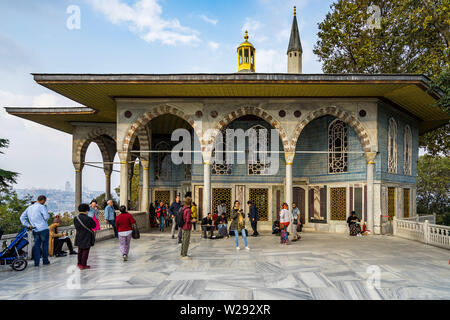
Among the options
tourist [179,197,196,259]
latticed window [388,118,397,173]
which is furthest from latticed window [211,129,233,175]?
tourist [179,197,196,259]

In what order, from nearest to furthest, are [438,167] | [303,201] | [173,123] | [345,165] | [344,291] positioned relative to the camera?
1. [344,291]
2. [345,165]
3. [303,201]
4. [173,123]
5. [438,167]

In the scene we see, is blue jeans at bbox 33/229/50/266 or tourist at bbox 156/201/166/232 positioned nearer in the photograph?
blue jeans at bbox 33/229/50/266

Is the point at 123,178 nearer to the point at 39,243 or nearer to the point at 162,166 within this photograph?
the point at 39,243

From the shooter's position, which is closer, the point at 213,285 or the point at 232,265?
the point at 213,285

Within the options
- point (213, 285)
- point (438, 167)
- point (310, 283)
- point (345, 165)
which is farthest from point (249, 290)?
point (438, 167)

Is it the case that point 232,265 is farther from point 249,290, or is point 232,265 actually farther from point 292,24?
point 292,24

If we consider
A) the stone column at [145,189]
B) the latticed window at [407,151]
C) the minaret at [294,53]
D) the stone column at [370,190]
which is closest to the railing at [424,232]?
the stone column at [370,190]

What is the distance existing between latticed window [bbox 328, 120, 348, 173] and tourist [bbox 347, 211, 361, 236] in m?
2.08

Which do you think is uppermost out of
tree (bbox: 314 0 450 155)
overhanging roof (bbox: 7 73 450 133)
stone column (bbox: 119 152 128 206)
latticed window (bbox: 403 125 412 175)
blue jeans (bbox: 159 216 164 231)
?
tree (bbox: 314 0 450 155)

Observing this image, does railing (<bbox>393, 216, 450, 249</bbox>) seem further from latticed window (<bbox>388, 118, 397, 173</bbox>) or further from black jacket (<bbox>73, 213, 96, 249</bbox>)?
black jacket (<bbox>73, 213, 96, 249</bbox>)

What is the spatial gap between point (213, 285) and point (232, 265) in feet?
5.29

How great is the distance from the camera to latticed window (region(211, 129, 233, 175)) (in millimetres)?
14586

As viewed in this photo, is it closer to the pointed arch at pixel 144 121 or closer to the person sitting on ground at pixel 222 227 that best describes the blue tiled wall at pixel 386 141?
the person sitting on ground at pixel 222 227
